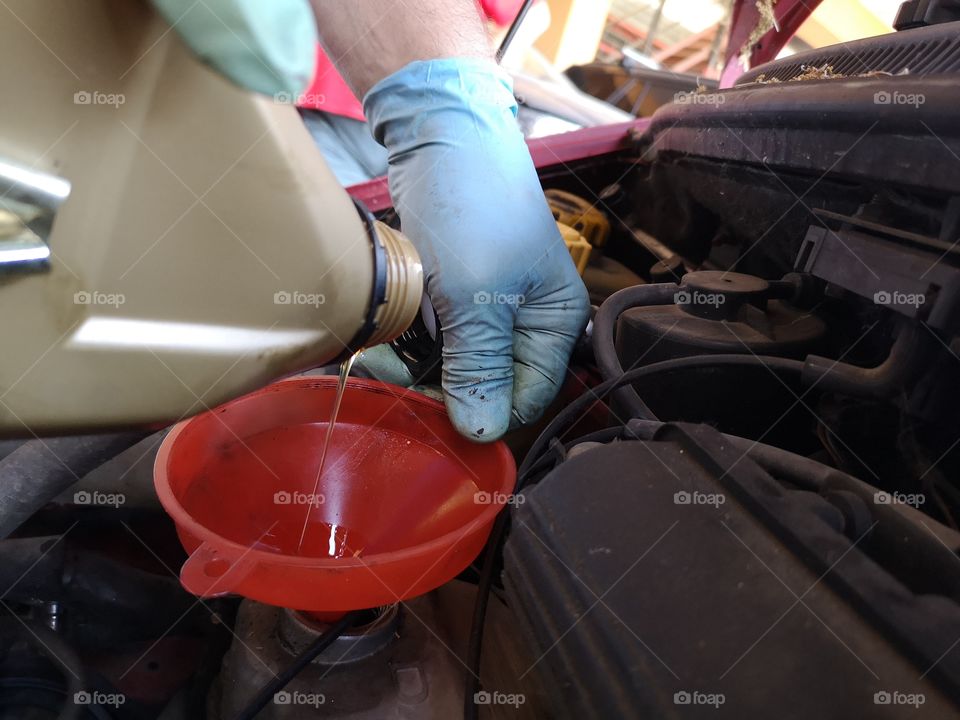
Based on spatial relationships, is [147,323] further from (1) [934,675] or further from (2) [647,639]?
(1) [934,675]

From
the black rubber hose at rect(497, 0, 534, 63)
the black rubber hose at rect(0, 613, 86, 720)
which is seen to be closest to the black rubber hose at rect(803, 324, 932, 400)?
the black rubber hose at rect(0, 613, 86, 720)

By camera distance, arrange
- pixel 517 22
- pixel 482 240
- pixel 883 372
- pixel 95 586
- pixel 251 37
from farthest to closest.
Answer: pixel 517 22
pixel 482 240
pixel 95 586
pixel 883 372
pixel 251 37

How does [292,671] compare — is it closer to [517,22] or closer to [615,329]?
[615,329]

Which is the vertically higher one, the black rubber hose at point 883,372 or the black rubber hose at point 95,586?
the black rubber hose at point 883,372

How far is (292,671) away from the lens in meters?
0.54

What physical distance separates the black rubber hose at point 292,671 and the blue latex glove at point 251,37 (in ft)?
1.46

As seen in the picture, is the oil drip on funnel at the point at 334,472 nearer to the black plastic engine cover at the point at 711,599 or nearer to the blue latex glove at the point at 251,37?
the black plastic engine cover at the point at 711,599

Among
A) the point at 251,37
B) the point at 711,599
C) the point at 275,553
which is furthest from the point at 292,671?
the point at 251,37

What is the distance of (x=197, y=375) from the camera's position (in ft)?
1.33

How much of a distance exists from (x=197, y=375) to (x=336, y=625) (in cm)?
28

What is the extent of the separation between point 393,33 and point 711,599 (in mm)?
770

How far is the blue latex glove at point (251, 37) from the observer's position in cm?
31

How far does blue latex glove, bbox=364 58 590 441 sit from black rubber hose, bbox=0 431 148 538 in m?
0.34

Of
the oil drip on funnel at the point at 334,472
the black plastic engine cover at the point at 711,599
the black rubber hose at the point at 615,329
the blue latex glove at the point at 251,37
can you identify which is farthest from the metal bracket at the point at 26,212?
the black rubber hose at the point at 615,329
